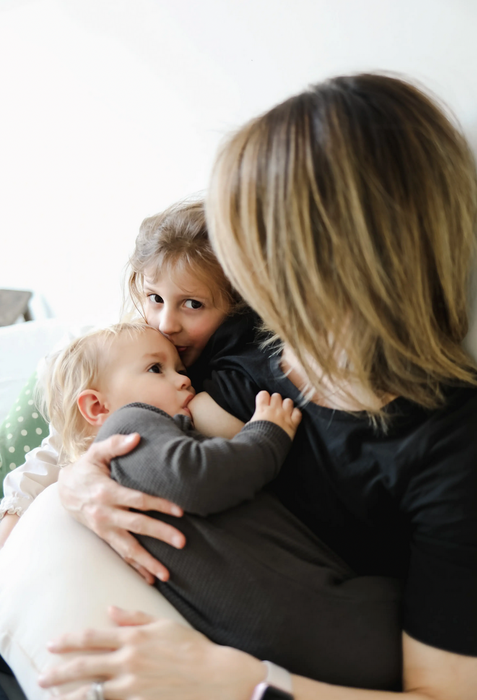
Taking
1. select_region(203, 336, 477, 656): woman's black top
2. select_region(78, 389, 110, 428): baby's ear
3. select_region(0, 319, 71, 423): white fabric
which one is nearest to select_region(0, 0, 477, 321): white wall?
select_region(0, 319, 71, 423): white fabric

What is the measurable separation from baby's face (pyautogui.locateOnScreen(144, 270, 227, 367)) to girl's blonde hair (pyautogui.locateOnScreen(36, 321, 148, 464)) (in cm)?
5

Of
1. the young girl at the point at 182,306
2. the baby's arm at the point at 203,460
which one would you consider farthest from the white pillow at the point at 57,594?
the young girl at the point at 182,306

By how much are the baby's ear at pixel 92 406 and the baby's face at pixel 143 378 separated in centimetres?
2

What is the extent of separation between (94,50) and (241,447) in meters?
1.38

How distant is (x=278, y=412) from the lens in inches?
35.8

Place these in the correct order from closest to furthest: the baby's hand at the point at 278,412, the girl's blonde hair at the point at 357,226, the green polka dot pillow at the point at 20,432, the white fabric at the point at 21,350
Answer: the girl's blonde hair at the point at 357,226, the baby's hand at the point at 278,412, the green polka dot pillow at the point at 20,432, the white fabric at the point at 21,350

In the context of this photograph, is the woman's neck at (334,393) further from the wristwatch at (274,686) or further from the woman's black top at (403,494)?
the wristwatch at (274,686)

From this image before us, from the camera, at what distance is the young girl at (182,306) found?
45.4 inches

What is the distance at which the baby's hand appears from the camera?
0.90 metres

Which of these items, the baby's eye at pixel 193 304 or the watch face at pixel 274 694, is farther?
the baby's eye at pixel 193 304

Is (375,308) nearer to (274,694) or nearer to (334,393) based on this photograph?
(334,393)

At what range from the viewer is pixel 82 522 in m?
0.92

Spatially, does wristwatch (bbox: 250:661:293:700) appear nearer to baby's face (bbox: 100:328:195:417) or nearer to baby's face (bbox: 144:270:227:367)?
baby's face (bbox: 100:328:195:417)

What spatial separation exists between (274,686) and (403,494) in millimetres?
316
